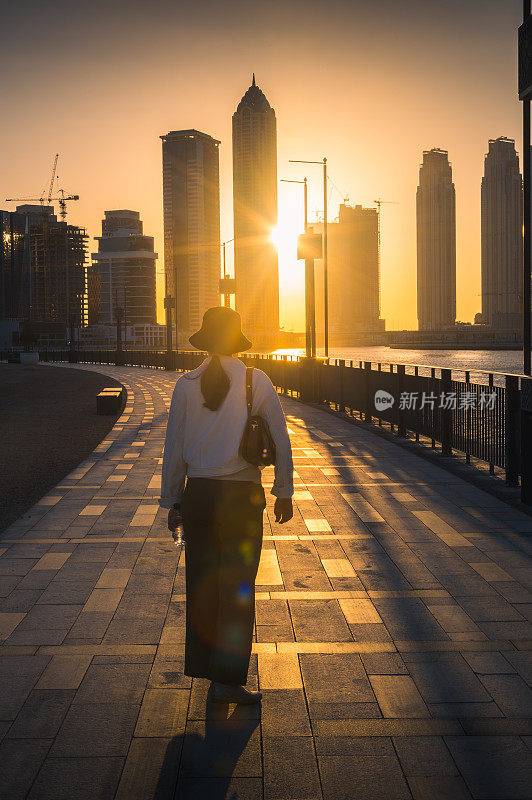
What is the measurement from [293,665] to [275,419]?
53.8 inches

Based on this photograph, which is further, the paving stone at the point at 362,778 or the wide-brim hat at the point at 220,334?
the wide-brim hat at the point at 220,334

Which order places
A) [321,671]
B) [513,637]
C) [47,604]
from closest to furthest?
[321,671]
[513,637]
[47,604]

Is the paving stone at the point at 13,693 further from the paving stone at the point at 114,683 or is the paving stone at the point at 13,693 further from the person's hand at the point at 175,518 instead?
the person's hand at the point at 175,518

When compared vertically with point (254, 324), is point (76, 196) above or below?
above

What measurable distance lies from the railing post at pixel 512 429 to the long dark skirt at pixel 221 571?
6216mm

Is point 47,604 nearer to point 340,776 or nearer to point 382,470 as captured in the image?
point 340,776

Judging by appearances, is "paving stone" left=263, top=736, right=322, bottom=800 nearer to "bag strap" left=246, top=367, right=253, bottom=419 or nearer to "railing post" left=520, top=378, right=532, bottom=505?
"bag strap" left=246, top=367, right=253, bottom=419

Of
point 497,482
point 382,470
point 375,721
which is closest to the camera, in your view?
point 375,721

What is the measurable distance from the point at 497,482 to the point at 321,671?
6102mm

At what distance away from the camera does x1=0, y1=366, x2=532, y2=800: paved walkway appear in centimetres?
313

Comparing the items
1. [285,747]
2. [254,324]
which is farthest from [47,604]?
[254,324]

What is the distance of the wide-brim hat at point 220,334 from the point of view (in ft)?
12.3

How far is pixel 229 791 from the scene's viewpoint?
3.01 metres

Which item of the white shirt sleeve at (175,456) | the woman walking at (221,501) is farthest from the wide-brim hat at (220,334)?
the white shirt sleeve at (175,456)
